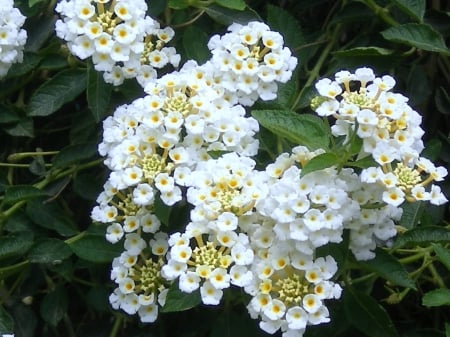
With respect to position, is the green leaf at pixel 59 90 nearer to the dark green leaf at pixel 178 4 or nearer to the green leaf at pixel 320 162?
the dark green leaf at pixel 178 4

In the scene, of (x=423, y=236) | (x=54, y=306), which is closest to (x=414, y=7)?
(x=423, y=236)

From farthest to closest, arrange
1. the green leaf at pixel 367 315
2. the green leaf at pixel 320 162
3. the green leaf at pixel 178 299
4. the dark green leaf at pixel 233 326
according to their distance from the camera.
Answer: the dark green leaf at pixel 233 326 < the green leaf at pixel 367 315 < the green leaf at pixel 178 299 < the green leaf at pixel 320 162

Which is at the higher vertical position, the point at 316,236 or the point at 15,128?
the point at 316,236

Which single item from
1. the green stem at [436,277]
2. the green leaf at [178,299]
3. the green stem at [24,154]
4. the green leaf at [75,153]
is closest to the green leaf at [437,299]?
the green stem at [436,277]

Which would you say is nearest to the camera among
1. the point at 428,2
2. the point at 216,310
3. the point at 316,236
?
the point at 316,236

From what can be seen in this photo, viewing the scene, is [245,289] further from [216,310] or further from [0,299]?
[0,299]

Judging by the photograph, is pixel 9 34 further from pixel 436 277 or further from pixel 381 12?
pixel 436 277

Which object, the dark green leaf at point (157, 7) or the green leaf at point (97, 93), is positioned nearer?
the green leaf at point (97, 93)

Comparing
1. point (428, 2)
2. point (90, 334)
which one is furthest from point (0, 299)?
point (428, 2)
